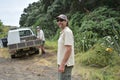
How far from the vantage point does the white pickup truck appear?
656 inches

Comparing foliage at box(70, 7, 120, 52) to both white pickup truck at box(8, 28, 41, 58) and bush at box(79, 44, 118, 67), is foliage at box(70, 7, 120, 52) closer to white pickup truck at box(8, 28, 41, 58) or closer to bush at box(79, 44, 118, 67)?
bush at box(79, 44, 118, 67)

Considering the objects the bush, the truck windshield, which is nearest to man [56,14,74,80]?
the bush

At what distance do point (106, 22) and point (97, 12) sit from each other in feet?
8.98

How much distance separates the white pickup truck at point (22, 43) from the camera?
16672 millimetres

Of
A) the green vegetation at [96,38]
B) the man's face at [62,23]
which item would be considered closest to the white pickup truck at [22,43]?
the green vegetation at [96,38]

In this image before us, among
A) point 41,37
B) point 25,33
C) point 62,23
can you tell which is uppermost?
point 62,23

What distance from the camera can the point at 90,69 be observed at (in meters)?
11.4

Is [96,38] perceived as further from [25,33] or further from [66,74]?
[66,74]

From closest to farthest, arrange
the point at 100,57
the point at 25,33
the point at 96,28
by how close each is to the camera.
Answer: the point at 100,57 → the point at 96,28 → the point at 25,33

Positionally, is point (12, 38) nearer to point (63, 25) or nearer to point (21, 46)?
point (21, 46)

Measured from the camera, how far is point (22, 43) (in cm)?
1672

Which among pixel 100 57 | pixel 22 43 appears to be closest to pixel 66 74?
pixel 100 57

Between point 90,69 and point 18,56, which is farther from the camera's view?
point 18,56

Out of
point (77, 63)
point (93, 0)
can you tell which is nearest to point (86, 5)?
point (93, 0)
